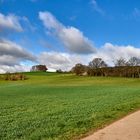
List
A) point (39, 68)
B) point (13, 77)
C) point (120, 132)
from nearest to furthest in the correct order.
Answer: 1. point (120, 132)
2. point (13, 77)
3. point (39, 68)

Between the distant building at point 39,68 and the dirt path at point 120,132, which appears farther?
the distant building at point 39,68

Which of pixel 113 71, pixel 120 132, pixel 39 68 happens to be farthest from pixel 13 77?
pixel 120 132

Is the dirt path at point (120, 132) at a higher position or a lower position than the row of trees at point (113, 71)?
lower

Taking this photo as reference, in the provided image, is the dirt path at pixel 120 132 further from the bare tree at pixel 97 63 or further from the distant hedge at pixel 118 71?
the bare tree at pixel 97 63

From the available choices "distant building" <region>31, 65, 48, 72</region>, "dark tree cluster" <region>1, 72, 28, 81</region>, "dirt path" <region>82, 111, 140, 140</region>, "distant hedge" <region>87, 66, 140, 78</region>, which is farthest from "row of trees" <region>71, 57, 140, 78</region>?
"dirt path" <region>82, 111, 140, 140</region>

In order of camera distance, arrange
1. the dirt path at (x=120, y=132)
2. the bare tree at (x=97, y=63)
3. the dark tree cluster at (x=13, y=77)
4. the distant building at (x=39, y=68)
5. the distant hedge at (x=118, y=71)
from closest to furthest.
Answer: the dirt path at (x=120, y=132)
the distant hedge at (x=118, y=71)
the dark tree cluster at (x=13, y=77)
the bare tree at (x=97, y=63)
the distant building at (x=39, y=68)

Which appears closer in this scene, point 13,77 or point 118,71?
point 118,71

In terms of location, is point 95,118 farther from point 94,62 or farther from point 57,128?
point 94,62

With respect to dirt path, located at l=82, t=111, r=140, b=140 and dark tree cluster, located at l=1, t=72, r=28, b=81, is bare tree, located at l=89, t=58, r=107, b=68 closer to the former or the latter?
dark tree cluster, located at l=1, t=72, r=28, b=81

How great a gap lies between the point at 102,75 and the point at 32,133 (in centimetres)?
10734

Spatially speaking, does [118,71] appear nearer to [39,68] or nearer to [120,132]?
[39,68]

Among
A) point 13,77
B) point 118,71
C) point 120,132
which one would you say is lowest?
point 120,132

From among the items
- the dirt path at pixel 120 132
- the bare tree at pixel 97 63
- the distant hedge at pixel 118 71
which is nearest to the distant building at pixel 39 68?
the bare tree at pixel 97 63

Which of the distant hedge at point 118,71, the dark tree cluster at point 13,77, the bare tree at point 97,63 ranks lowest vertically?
the dark tree cluster at point 13,77
